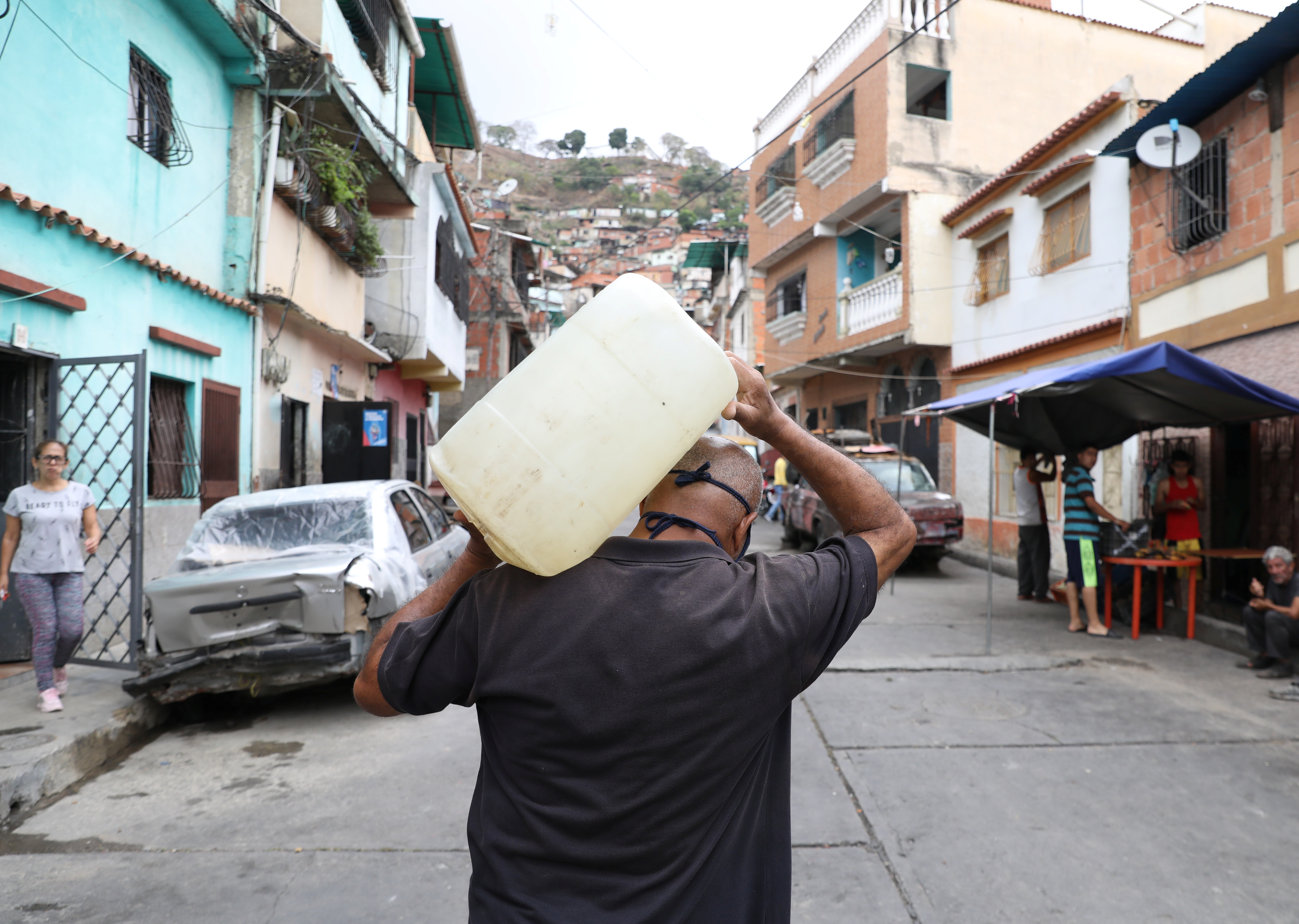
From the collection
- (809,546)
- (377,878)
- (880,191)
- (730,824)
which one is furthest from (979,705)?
(880,191)

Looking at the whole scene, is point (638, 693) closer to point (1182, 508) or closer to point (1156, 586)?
point (1182, 508)

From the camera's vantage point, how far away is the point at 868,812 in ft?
12.7

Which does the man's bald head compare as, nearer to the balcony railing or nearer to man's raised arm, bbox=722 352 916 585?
man's raised arm, bbox=722 352 916 585

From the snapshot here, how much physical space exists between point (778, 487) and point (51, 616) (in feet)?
Result: 50.9

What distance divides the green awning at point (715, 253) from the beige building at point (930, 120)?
1651 cm

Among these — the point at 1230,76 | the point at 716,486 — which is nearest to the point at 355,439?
the point at 1230,76

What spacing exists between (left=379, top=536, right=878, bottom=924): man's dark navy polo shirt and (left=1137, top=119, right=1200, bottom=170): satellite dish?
9.27 m

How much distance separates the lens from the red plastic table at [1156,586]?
728cm

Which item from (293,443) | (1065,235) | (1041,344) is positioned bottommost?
(293,443)

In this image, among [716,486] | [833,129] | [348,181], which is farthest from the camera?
[833,129]

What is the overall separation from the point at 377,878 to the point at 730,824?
2460mm

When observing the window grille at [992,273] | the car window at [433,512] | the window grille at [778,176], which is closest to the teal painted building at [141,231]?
the car window at [433,512]

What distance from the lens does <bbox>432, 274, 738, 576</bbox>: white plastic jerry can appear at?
123 cm

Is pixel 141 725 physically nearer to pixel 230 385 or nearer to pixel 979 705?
pixel 230 385
